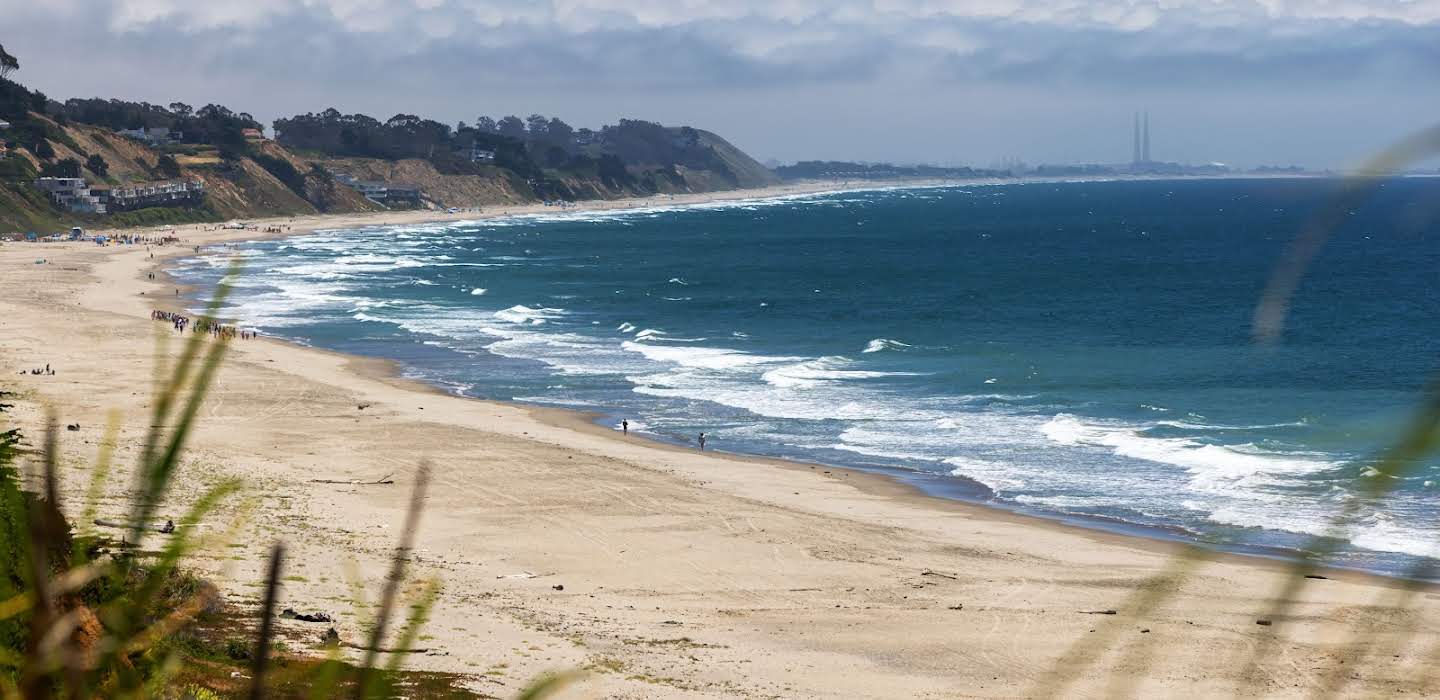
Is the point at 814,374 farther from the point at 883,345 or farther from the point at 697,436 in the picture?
the point at 697,436

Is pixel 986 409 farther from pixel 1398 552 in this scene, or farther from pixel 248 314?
pixel 248 314

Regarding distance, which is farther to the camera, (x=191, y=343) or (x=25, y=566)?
(x=25, y=566)

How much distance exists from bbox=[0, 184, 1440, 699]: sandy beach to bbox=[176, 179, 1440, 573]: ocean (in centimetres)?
243

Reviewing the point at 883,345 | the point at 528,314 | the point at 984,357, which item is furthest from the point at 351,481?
the point at 528,314

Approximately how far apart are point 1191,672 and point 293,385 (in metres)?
39.4

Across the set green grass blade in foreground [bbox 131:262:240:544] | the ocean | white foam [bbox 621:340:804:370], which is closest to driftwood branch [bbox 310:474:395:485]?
the ocean

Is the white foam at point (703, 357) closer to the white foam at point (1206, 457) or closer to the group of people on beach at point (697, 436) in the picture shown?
the group of people on beach at point (697, 436)

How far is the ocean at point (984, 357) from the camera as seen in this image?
38312mm

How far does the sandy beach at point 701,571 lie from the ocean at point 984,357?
7.98 ft

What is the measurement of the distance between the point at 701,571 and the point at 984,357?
39.0 metres

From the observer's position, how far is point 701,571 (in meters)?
30.4

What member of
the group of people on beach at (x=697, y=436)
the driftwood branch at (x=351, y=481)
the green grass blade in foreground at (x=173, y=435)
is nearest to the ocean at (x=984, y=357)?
the group of people on beach at (x=697, y=436)

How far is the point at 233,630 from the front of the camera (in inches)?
815

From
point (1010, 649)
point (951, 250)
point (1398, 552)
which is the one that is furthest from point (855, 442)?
point (951, 250)
